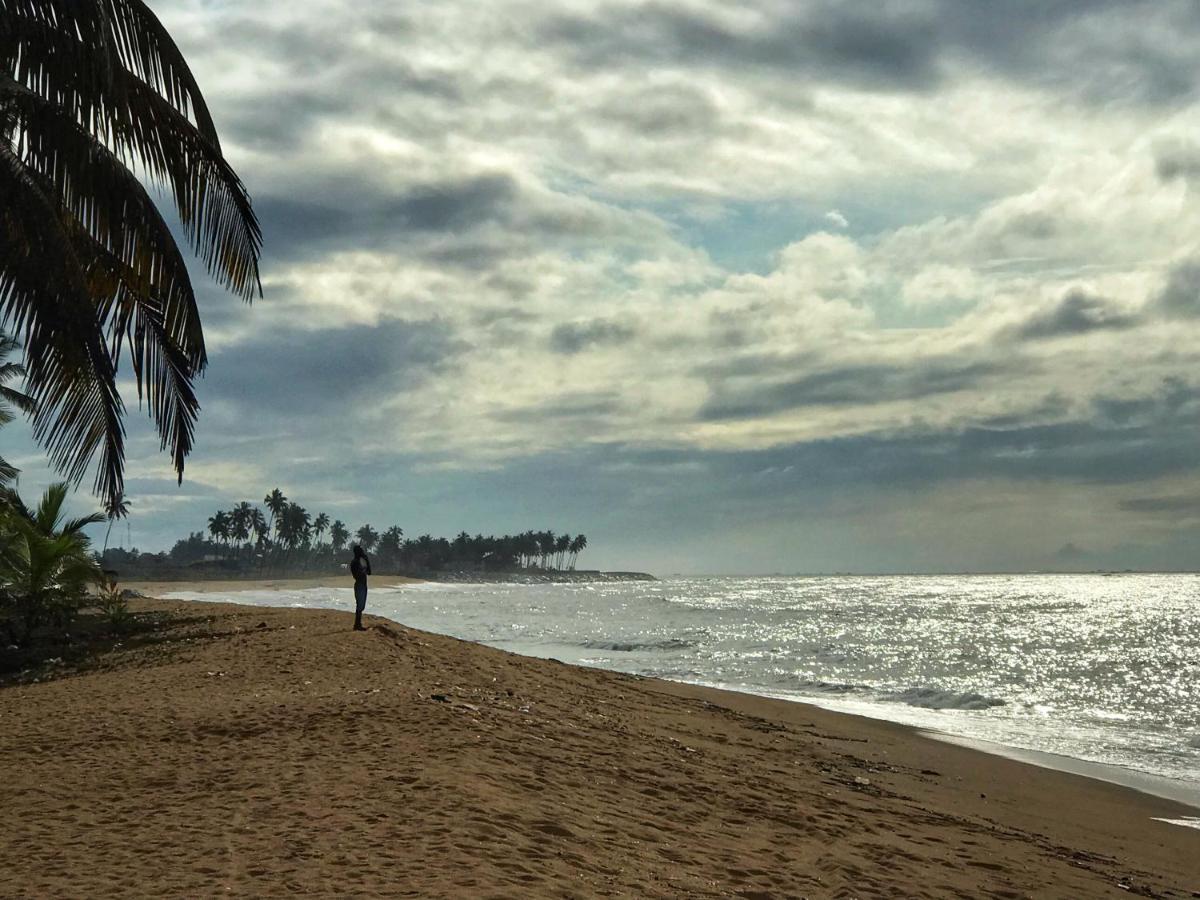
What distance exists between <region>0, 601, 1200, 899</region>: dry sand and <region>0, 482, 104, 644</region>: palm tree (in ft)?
13.2

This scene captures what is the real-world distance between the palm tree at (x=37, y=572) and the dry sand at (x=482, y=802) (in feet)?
13.2

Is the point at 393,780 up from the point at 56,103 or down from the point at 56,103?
down

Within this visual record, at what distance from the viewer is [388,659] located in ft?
42.0

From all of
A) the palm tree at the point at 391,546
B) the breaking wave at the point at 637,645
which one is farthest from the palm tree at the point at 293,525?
the breaking wave at the point at 637,645

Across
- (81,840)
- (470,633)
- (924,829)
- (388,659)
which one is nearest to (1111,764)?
(924,829)

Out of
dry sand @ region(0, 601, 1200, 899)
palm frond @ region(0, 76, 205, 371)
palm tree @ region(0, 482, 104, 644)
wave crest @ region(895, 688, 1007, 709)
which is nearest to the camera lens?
dry sand @ region(0, 601, 1200, 899)

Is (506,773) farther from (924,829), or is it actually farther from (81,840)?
(924,829)

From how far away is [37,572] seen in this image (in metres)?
16.0

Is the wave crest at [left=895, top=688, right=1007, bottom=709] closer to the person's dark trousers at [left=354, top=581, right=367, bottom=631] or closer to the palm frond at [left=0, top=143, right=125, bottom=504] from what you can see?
the person's dark trousers at [left=354, top=581, right=367, bottom=631]

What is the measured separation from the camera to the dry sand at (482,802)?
205 inches

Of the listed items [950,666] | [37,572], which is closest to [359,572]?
[37,572]

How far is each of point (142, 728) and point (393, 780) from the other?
312 centimetres

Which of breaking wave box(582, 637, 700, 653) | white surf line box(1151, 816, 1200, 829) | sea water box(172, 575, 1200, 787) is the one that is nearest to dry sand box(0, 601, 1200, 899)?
white surf line box(1151, 816, 1200, 829)

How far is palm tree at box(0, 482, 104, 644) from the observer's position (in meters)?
15.7
